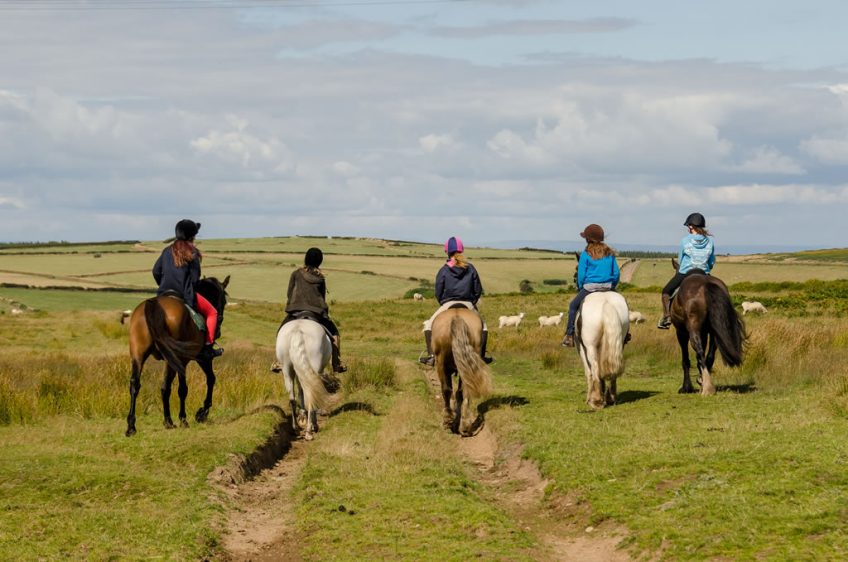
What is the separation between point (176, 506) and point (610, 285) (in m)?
8.90

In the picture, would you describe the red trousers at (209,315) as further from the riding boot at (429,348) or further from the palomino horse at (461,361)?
the palomino horse at (461,361)

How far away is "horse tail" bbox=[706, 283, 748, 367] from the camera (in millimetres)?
16734

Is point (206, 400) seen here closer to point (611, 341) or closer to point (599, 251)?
point (611, 341)

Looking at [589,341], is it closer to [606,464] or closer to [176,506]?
[606,464]

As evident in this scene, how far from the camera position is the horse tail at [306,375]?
1549 centimetres

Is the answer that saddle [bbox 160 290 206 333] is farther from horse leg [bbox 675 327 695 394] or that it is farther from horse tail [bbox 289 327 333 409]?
horse leg [bbox 675 327 695 394]

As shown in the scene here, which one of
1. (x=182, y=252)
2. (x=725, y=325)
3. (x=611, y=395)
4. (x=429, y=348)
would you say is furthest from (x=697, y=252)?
(x=182, y=252)

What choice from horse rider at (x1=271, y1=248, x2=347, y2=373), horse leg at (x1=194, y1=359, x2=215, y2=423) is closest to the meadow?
horse leg at (x1=194, y1=359, x2=215, y2=423)

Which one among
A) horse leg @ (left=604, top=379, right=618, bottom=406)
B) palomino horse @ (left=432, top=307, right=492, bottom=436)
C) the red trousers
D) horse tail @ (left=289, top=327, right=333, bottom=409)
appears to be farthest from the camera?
horse leg @ (left=604, top=379, right=618, bottom=406)

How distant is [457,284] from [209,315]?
416 centimetres

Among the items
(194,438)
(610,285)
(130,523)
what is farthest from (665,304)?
(130,523)

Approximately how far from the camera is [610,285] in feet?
55.0

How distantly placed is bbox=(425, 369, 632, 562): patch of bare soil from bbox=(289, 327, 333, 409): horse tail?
251 centimetres

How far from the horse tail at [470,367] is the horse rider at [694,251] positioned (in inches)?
170
